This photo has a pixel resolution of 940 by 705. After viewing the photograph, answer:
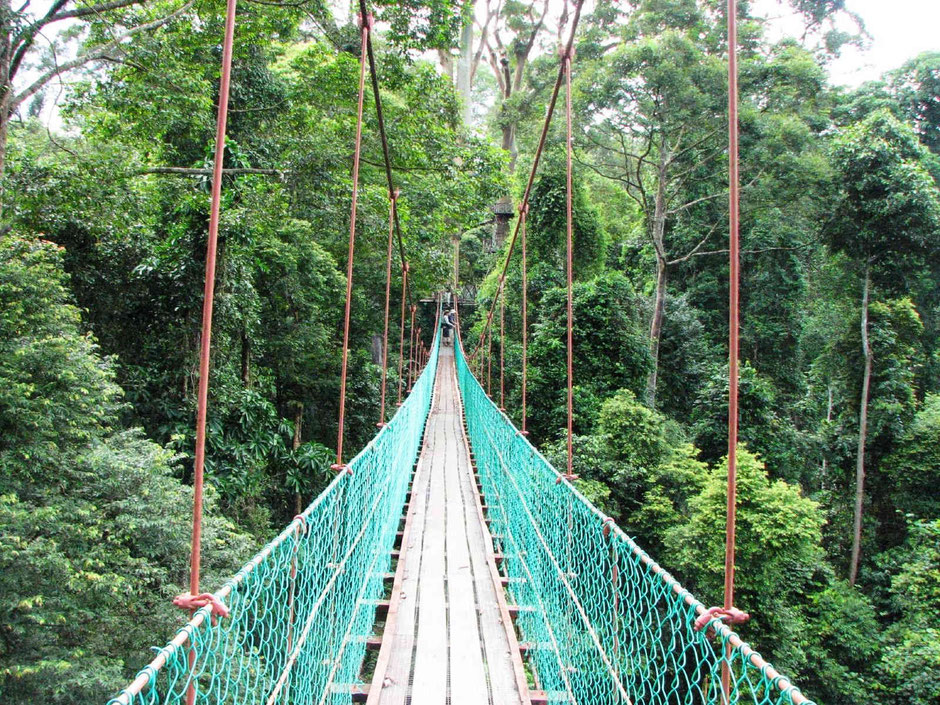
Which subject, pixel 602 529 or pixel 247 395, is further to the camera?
pixel 247 395

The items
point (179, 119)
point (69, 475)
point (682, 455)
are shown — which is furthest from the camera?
point (682, 455)

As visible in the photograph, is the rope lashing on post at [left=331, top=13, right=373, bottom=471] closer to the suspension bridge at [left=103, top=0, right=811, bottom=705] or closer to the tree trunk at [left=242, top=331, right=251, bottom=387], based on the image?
the suspension bridge at [left=103, top=0, right=811, bottom=705]

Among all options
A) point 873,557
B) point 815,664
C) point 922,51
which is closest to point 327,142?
point 815,664

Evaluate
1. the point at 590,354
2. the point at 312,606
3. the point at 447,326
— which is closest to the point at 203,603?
the point at 312,606

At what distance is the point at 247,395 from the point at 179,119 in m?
1.95

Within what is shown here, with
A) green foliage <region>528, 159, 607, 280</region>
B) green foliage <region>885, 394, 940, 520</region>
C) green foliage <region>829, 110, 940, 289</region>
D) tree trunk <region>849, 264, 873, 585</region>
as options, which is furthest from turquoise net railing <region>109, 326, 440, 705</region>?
green foliage <region>829, 110, 940, 289</region>

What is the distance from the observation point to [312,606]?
143cm

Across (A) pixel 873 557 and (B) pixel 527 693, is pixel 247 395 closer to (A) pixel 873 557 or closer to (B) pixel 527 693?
(B) pixel 527 693

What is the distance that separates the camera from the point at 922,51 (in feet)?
29.8

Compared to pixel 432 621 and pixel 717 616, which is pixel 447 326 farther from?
pixel 717 616

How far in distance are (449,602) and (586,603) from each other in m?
→ 0.46

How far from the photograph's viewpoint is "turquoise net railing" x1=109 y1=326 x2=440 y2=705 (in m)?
0.85

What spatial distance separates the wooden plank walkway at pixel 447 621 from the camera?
1614 mm

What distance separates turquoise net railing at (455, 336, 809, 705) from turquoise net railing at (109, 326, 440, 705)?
20.4 inches
